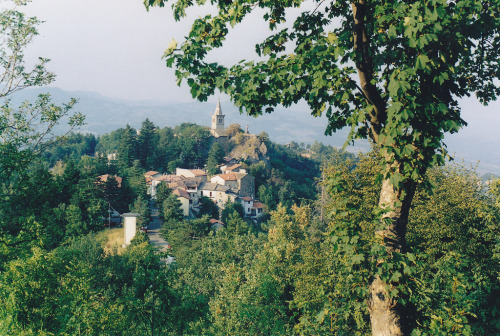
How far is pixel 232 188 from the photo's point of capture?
83750 millimetres

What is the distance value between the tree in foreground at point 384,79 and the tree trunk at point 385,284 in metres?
0.01

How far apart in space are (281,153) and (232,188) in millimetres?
45720

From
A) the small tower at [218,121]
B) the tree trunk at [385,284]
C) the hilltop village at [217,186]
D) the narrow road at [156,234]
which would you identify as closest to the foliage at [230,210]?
the hilltop village at [217,186]

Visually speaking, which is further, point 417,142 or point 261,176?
point 261,176

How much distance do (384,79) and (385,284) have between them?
2.52 meters

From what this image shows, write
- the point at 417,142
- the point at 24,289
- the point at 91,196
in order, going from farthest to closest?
1. the point at 91,196
2. the point at 24,289
3. the point at 417,142

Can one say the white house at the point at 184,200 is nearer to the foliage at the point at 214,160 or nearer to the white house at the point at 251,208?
the white house at the point at 251,208

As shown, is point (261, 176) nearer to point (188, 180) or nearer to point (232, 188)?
point (232, 188)

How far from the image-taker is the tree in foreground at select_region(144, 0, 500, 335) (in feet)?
13.1

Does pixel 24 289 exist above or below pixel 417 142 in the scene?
below

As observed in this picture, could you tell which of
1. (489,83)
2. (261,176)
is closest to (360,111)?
(489,83)

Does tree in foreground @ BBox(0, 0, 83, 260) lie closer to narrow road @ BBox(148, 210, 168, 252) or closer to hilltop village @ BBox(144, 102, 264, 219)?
narrow road @ BBox(148, 210, 168, 252)

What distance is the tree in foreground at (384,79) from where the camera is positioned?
400 centimetres

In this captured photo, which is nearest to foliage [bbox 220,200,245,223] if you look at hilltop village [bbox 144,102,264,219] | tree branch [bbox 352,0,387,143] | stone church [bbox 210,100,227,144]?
hilltop village [bbox 144,102,264,219]
